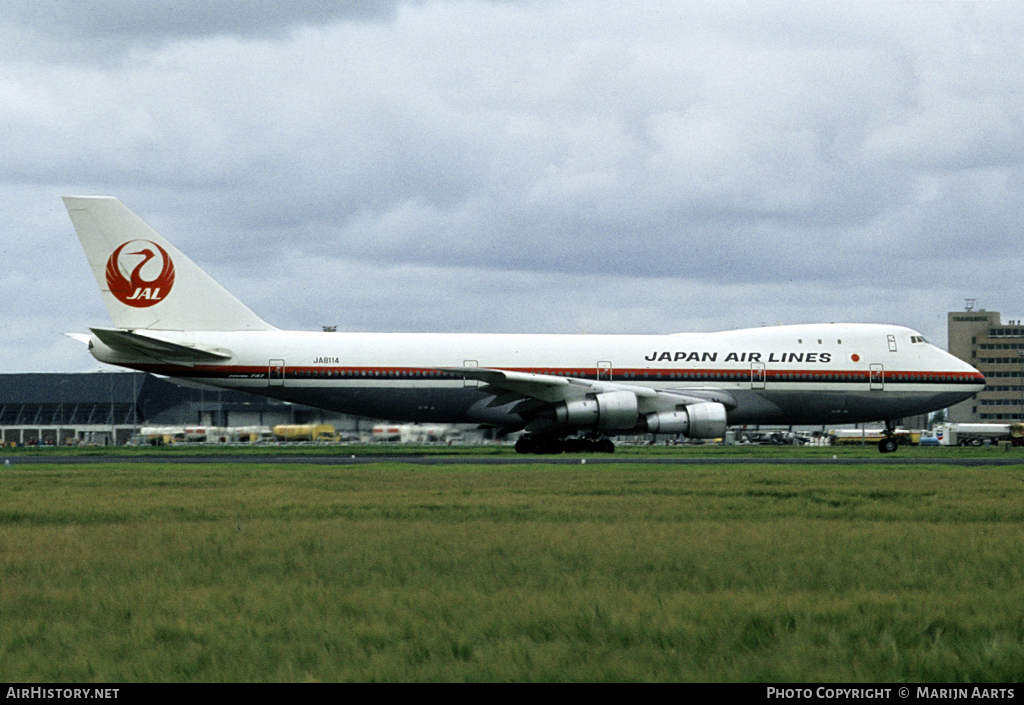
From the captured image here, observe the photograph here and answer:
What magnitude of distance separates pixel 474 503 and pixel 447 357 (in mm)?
22648

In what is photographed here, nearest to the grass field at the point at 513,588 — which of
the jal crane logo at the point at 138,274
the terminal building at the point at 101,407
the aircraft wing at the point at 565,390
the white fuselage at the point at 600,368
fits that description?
the aircraft wing at the point at 565,390

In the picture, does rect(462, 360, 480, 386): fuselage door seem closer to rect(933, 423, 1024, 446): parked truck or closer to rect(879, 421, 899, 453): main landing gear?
rect(879, 421, 899, 453): main landing gear

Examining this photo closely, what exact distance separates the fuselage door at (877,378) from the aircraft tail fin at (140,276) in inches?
979

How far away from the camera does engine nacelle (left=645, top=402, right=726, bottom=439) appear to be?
39.8 metres

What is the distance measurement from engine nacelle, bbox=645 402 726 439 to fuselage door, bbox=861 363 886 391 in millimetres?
7869

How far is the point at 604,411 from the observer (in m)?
39.9

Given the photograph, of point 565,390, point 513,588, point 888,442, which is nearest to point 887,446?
point 888,442

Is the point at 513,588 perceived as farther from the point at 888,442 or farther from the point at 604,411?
the point at 888,442

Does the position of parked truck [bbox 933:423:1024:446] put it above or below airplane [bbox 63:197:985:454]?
below

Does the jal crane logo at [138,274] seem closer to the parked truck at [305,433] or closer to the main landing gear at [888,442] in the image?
the main landing gear at [888,442]

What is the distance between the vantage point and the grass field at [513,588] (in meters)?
7.20

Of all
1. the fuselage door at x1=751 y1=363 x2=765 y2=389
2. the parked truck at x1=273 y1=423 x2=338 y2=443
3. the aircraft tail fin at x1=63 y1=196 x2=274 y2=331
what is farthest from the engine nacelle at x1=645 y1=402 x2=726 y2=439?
the parked truck at x1=273 y1=423 x2=338 y2=443

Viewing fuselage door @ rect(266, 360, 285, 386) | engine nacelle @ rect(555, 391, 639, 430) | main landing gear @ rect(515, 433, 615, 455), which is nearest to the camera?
engine nacelle @ rect(555, 391, 639, 430)

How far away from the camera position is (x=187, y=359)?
39.8 meters
